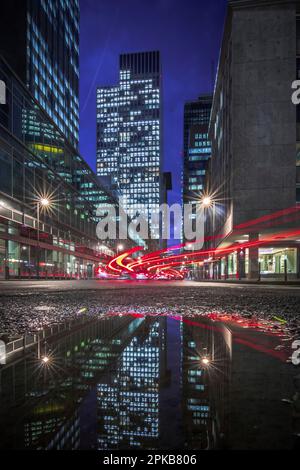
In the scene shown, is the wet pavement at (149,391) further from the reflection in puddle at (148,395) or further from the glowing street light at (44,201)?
the glowing street light at (44,201)

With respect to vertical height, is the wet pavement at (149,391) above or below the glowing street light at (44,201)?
below

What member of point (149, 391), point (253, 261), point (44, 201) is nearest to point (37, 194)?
point (44, 201)

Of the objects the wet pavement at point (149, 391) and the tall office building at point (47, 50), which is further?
the tall office building at point (47, 50)

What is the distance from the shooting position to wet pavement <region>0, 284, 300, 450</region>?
51.5 inches

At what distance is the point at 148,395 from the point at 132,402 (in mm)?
110

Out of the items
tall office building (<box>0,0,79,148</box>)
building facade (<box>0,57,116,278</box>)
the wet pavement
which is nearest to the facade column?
building facade (<box>0,57,116,278</box>)

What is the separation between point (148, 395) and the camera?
177 cm

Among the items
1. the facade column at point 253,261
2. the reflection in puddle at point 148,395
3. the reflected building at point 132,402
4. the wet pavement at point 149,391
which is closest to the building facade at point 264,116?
the facade column at point 253,261

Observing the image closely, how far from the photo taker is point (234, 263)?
5438cm

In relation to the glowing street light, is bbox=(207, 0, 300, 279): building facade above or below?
above

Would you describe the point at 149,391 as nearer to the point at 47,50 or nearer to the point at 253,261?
the point at 253,261

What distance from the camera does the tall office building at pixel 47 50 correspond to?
65.6m

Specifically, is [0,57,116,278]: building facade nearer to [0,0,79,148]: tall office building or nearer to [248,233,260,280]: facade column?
[0,0,79,148]: tall office building

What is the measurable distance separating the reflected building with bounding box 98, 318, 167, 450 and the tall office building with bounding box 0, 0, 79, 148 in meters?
72.7
